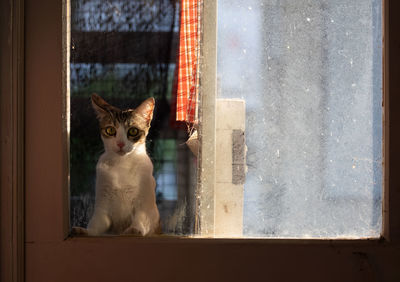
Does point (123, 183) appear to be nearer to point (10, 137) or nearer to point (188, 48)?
point (10, 137)

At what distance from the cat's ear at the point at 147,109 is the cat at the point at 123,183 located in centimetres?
1

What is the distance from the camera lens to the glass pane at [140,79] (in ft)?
3.37

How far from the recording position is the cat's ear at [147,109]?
1020 millimetres

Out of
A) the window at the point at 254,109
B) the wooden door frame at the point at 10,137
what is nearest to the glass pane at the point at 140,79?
the window at the point at 254,109

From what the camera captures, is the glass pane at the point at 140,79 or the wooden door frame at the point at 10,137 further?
the glass pane at the point at 140,79

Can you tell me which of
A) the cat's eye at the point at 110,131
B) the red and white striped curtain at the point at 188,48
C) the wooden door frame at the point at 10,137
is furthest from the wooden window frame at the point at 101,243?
the red and white striped curtain at the point at 188,48

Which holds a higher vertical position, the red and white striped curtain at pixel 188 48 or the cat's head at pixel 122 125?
the red and white striped curtain at pixel 188 48

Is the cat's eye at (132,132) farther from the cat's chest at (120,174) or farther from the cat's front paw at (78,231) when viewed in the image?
the cat's front paw at (78,231)

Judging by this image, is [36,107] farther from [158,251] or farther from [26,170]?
[158,251]

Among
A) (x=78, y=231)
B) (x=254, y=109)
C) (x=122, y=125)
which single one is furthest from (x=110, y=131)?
(x=254, y=109)

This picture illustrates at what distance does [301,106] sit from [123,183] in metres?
0.54

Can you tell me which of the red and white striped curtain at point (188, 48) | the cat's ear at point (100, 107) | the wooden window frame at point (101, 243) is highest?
the red and white striped curtain at point (188, 48)

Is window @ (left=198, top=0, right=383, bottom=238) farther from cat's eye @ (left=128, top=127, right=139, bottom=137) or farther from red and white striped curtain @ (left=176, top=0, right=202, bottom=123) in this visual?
cat's eye @ (left=128, top=127, right=139, bottom=137)

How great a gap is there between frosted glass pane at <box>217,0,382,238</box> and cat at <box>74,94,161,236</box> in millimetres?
271
